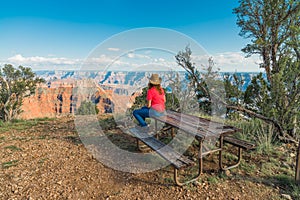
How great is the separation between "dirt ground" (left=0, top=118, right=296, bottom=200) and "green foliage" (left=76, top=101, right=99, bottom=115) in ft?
12.0

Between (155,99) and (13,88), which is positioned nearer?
(155,99)

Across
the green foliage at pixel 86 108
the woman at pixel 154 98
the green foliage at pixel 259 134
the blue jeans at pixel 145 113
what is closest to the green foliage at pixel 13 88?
the green foliage at pixel 86 108

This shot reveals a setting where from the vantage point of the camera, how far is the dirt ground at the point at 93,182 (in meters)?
2.31

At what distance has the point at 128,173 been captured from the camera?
284 centimetres

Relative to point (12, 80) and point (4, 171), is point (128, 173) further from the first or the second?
point (12, 80)

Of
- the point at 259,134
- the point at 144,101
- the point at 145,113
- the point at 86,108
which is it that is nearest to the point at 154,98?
the point at 145,113

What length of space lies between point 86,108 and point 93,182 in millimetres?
5184

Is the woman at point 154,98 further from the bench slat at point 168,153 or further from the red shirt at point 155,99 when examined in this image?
the bench slat at point 168,153

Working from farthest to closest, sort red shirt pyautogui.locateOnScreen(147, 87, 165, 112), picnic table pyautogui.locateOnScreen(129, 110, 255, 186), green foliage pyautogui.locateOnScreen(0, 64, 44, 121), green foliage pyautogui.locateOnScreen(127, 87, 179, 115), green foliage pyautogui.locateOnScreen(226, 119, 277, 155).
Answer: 1. green foliage pyautogui.locateOnScreen(0, 64, 44, 121)
2. green foliage pyautogui.locateOnScreen(127, 87, 179, 115)
3. red shirt pyautogui.locateOnScreen(147, 87, 165, 112)
4. green foliage pyautogui.locateOnScreen(226, 119, 277, 155)
5. picnic table pyautogui.locateOnScreen(129, 110, 255, 186)

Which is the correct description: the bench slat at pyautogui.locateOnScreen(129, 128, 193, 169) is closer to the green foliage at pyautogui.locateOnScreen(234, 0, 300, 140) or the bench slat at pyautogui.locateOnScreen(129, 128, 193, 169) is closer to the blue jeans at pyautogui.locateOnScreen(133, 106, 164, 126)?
the blue jeans at pyautogui.locateOnScreen(133, 106, 164, 126)

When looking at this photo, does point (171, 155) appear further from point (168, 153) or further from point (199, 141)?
point (199, 141)

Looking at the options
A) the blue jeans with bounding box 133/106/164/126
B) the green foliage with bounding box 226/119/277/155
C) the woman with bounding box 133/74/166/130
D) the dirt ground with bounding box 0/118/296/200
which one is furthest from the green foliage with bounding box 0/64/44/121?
the green foliage with bounding box 226/119/277/155

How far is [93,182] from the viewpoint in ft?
8.59

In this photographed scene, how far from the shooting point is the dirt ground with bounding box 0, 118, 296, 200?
2.31 metres
